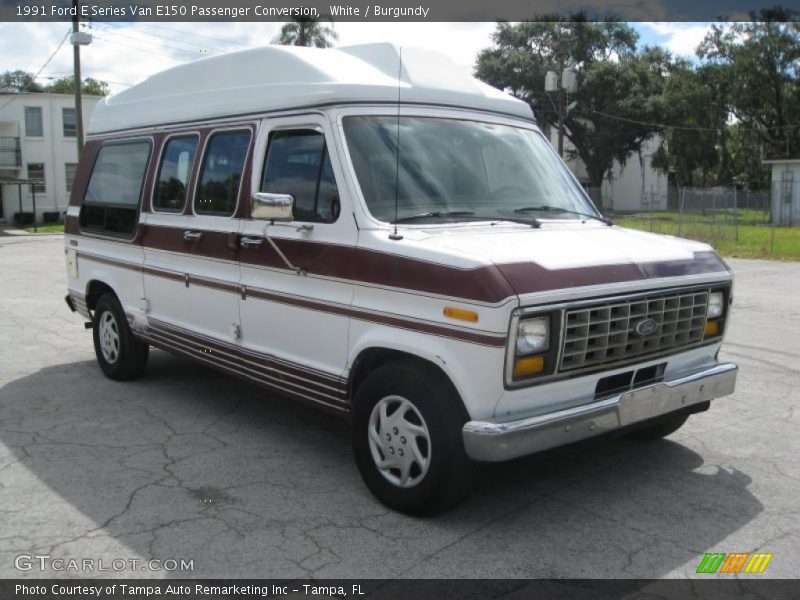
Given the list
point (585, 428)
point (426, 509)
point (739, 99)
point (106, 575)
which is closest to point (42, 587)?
point (106, 575)

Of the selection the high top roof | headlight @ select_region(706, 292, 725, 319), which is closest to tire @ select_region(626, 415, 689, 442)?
headlight @ select_region(706, 292, 725, 319)

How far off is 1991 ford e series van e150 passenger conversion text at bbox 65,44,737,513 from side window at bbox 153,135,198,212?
19mm

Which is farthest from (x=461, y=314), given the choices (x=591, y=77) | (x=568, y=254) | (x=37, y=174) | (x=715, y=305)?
(x=591, y=77)

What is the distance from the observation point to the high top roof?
Result: 16.3 ft

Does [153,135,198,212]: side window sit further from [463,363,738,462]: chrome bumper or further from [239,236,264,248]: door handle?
[463,363,738,462]: chrome bumper

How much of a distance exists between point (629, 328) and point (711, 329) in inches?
36.2

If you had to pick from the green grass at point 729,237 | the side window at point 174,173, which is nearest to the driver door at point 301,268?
the side window at point 174,173

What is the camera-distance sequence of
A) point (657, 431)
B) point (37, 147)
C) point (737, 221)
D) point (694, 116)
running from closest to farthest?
point (657, 431) → point (737, 221) → point (37, 147) → point (694, 116)

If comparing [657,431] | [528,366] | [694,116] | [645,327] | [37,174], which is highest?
[694,116]

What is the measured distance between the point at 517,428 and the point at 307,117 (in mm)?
2382

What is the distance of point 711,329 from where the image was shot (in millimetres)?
4895

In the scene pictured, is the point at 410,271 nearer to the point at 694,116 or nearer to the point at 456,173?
the point at 456,173

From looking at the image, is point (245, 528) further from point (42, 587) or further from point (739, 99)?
point (739, 99)

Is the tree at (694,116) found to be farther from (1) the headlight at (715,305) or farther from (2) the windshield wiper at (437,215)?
(2) the windshield wiper at (437,215)
